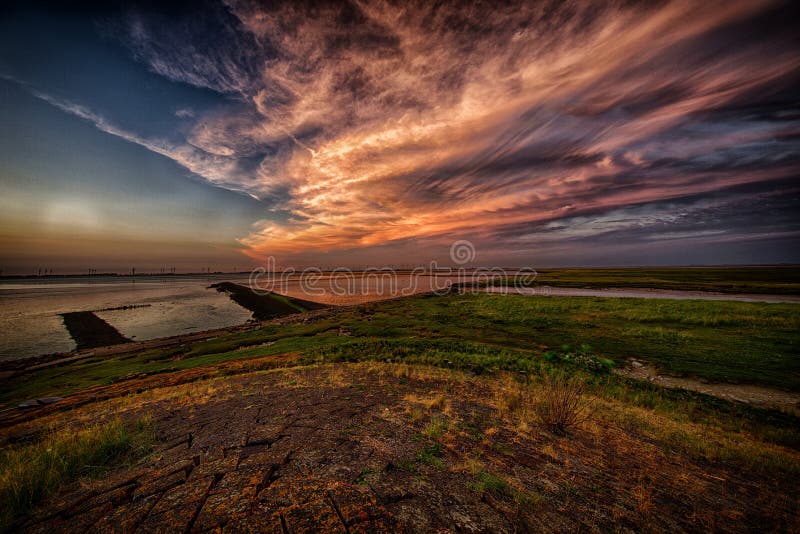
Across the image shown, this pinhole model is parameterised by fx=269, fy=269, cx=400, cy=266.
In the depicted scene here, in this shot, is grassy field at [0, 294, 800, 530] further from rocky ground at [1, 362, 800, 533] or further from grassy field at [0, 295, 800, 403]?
grassy field at [0, 295, 800, 403]

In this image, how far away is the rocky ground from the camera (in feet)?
12.7

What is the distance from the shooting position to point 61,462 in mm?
4953

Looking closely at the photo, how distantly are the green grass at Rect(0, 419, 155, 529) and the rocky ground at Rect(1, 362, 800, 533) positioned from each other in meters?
0.32

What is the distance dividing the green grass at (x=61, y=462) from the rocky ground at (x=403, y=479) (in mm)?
321

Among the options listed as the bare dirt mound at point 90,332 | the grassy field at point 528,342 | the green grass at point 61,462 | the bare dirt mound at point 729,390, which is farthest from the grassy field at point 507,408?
the bare dirt mound at point 90,332

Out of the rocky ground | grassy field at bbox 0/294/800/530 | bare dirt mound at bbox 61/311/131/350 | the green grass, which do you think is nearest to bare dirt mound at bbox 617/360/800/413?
grassy field at bbox 0/294/800/530

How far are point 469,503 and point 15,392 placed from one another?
84.6 feet

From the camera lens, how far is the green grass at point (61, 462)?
13.8 feet

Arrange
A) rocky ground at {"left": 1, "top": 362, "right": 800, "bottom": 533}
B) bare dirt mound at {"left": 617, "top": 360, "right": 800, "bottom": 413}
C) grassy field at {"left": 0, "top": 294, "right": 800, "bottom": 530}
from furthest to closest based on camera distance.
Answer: bare dirt mound at {"left": 617, "top": 360, "right": 800, "bottom": 413}, grassy field at {"left": 0, "top": 294, "right": 800, "bottom": 530}, rocky ground at {"left": 1, "top": 362, "right": 800, "bottom": 533}

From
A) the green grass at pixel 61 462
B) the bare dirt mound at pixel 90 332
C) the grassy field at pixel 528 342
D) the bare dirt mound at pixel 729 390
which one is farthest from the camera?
the bare dirt mound at pixel 90 332

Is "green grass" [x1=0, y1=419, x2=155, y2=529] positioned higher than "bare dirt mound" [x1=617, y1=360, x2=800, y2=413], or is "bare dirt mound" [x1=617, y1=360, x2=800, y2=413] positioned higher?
"green grass" [x1=0, y1=419, x2=155, y2=529]

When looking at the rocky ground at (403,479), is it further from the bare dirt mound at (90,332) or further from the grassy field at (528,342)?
the bare dirt mound at (90,332)

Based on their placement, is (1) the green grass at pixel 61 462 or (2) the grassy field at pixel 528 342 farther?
(2) the grassy field at pixel 528 342

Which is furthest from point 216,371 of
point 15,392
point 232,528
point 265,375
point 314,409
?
point 232,528
